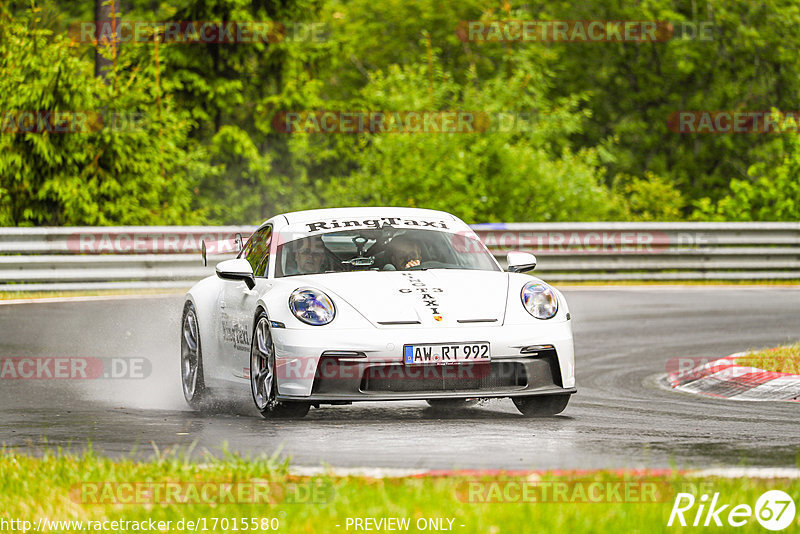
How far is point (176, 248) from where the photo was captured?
21141mm

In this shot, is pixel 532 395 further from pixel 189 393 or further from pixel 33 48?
pixel 33 48

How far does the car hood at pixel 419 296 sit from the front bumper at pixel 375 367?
0.27 ft

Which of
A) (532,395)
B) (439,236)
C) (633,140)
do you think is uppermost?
(439,236)

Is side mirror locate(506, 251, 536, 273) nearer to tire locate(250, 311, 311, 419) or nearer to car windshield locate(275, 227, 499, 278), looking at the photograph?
car windshield locate(275, 227, 499, 278)

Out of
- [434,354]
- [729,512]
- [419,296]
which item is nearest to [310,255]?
[419,296]

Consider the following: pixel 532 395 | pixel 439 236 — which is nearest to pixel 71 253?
pixel 439 236

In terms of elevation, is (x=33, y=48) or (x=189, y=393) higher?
(x=33, y=48)

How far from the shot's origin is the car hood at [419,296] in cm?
899

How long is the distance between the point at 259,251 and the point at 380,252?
3.45ft

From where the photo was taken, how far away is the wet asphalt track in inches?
300

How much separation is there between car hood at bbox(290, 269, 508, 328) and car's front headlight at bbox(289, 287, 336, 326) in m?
0.07

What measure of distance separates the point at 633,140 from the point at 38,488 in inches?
1597

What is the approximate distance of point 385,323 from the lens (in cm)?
896

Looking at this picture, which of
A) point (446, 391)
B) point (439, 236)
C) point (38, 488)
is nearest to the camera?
point (38, 488)
